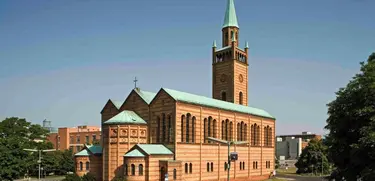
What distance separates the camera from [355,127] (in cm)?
2970

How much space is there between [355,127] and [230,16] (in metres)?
46.6

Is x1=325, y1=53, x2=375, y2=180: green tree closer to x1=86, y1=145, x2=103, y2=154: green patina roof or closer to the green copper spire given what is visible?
x1=86, y1=145, x2=103, y2=154: green patina roof

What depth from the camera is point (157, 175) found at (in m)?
46.0

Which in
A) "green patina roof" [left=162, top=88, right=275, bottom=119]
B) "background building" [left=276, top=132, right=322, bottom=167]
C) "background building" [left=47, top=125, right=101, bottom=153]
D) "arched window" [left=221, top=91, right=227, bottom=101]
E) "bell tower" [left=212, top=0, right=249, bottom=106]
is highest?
"bell tower" [left=212, top=0, right=249, bottom=106]

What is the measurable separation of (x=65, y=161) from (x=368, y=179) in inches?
2632

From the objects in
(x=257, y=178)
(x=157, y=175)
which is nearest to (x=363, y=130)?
(x=157, y=175)

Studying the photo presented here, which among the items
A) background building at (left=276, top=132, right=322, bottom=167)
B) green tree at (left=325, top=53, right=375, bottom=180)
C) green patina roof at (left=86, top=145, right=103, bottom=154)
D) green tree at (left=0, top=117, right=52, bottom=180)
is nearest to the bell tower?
green patina roof at (left=86, top=145, right=103, bottom=154)

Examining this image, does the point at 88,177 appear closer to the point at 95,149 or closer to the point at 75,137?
the point at 95,149

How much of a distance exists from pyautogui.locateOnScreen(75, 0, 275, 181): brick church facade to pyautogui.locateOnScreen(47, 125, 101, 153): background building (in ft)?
179

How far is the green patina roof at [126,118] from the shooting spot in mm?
47662

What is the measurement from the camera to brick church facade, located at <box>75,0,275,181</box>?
46291 millimetres

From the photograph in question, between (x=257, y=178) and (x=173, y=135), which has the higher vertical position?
(x=173, y=135)

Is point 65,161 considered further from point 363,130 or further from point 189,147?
point 363,130

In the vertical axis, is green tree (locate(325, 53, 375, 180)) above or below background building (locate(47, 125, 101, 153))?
above
